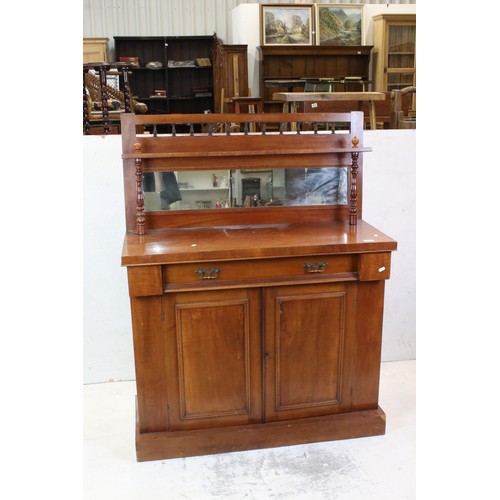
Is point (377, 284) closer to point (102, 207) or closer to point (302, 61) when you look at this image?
point (102, 207)

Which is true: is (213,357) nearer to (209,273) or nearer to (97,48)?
(209,273)

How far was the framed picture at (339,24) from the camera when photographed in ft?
26.6

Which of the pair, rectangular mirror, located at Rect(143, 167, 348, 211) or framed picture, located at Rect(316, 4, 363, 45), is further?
framed picture, located at Rect(316, 4, 363, 45)

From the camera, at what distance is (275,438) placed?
2510 millimetres

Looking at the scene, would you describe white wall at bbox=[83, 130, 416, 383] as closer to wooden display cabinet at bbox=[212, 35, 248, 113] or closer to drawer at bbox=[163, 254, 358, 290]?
drawer at bbox=[163, 254, 358, 290]

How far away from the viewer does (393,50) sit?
8.24 m

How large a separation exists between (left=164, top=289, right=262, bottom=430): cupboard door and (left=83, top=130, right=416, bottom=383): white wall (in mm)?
807

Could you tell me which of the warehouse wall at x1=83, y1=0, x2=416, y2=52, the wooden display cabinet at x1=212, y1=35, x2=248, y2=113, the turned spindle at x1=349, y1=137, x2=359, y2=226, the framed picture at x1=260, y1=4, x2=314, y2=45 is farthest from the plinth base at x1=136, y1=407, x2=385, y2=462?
the warehouse wall at x1=83, y1=0, x2=416, y2=52

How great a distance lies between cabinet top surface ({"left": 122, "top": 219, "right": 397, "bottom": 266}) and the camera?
88.8 inches

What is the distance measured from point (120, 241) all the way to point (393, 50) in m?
6.49

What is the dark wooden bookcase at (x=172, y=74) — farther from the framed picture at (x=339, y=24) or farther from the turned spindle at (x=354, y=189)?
the turned spindle at (x=354, y=189)

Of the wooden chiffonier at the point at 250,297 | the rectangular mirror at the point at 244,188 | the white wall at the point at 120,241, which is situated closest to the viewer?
the wooden chiffonier at the point at 250,297

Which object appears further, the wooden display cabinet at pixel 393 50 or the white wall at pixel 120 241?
the wooden display cabinet at pixel 393 50

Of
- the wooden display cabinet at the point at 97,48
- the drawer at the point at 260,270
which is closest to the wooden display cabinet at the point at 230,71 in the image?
the wooden display cabinet at the point at 97,48
